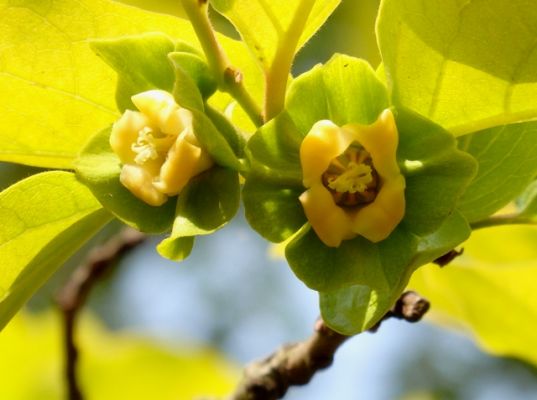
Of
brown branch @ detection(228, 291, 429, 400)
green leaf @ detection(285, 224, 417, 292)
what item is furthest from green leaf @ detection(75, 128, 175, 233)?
brown branch @ detection(228, 291, 429, 400)

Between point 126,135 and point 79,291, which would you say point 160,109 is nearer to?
point 126,135

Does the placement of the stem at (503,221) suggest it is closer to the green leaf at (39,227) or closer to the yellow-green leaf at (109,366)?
the green leaf at (39,227)

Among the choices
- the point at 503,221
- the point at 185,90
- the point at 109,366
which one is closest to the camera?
the point at 185,90

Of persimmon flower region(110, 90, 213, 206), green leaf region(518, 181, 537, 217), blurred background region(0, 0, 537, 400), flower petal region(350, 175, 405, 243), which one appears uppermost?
Result: persimmon flower region(110, 90, 213, 206)

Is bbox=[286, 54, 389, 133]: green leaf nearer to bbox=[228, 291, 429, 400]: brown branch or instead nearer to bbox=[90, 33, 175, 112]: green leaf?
bbox=[90, 33, 175, 112]: green leaf

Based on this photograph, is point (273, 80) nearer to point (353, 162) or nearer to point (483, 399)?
point (353, 162)

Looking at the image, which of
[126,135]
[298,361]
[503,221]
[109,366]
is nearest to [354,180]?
[126,135]

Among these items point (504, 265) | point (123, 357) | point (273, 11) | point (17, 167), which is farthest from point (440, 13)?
point (17, 167)

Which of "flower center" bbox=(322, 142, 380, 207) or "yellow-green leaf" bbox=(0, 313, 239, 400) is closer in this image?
"flower center" bbox=(322, 142, 380, 207)
